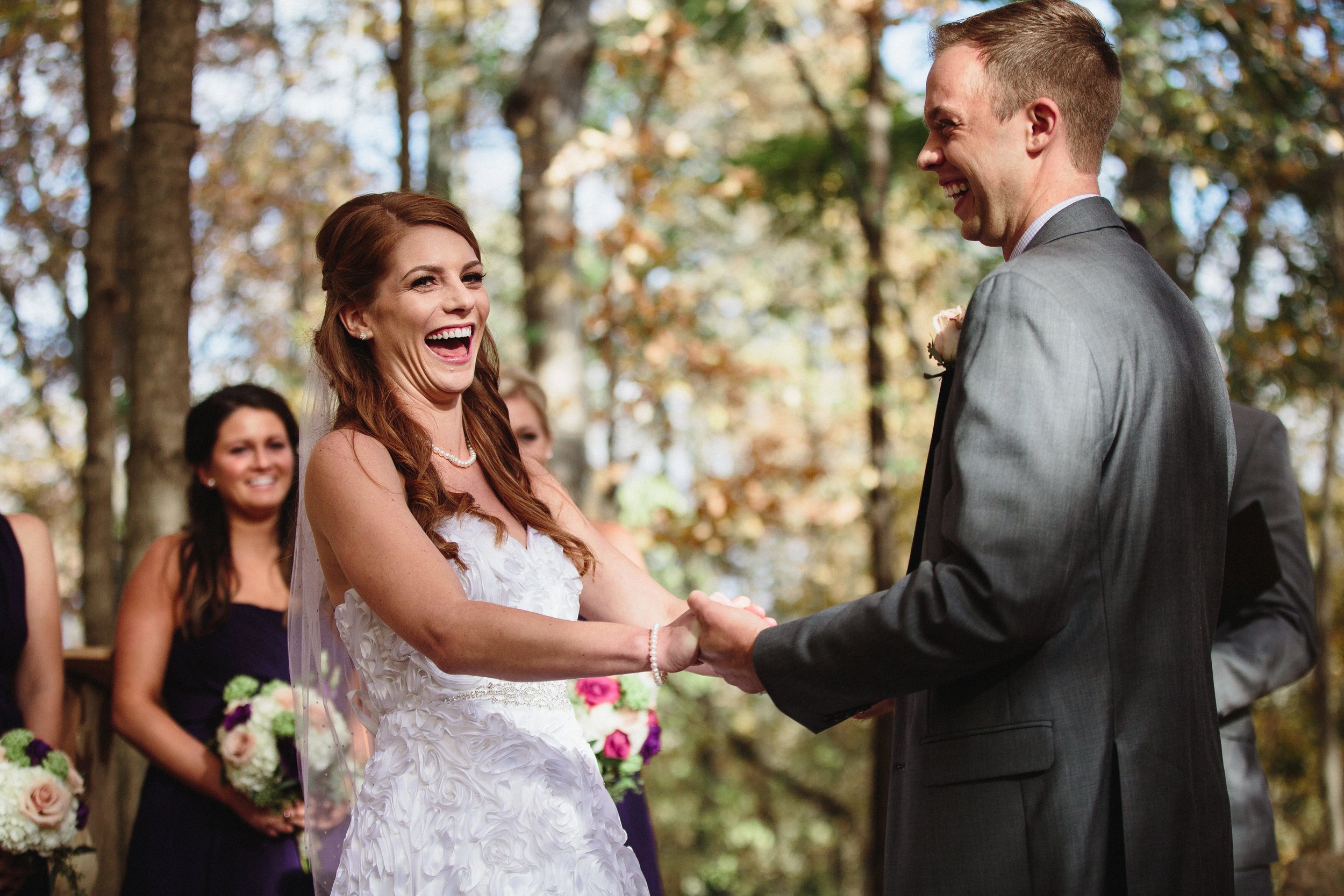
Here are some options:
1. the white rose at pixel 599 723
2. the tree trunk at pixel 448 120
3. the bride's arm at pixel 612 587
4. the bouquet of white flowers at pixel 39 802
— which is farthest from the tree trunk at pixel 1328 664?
the tree trunk at pixel 448 120

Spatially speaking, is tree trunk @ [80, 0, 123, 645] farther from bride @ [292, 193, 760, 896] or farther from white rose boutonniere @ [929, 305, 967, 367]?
white rose boutonniere @ [929, 305, 967, 367]

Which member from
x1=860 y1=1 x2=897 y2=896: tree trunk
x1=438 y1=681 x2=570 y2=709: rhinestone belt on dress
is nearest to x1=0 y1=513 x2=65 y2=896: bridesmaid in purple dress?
x1=438 y1=681 x2=570 y2=709: rhinestone belt on dress

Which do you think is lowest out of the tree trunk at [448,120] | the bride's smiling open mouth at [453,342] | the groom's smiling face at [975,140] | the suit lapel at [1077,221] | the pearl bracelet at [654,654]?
the pearl bracelet at [654,654]

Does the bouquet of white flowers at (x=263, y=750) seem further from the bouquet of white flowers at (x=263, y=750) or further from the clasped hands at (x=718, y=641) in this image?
the clasped hands at (x=718, y=641)

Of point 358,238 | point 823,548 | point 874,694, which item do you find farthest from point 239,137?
point 874,694

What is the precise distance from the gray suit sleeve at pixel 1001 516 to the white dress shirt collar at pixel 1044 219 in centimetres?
26

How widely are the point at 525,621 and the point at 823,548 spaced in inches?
599

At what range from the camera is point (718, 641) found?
240 cm

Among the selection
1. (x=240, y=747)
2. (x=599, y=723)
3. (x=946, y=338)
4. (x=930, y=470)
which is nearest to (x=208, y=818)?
(x=240, y=747)

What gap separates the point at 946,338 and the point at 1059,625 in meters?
0.67

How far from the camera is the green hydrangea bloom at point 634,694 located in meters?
3.63

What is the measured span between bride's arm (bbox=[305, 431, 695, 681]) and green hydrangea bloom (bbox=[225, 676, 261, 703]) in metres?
1.48

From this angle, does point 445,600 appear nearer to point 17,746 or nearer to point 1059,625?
point 1059,625

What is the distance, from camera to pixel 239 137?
13.7 metres
